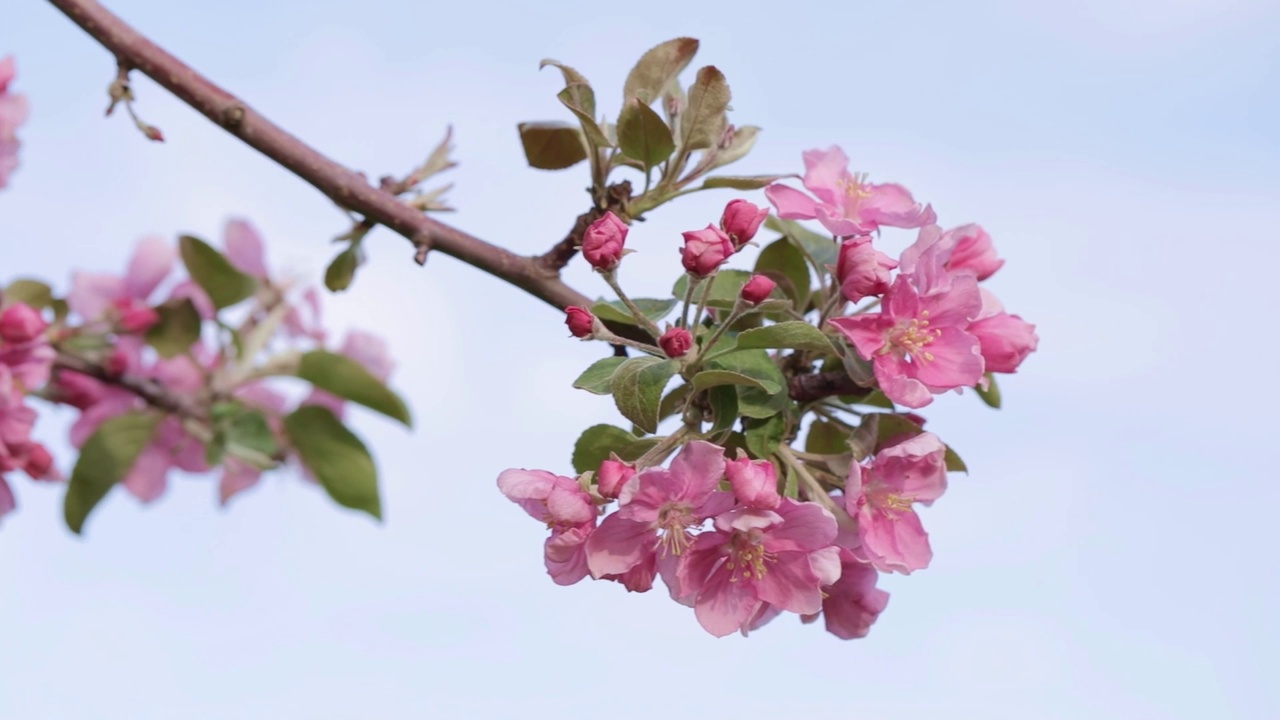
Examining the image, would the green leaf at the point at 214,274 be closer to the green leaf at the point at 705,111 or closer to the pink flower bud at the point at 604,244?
the green leaf at the point at 705,111

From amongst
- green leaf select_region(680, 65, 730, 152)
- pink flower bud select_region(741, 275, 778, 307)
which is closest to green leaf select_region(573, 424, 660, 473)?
pink flower bud select_region(741, 275, 778, 307)

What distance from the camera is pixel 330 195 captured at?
74.5 inches

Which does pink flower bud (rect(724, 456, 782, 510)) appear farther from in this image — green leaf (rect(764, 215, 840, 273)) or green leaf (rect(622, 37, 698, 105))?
green leaf (rect(622, 37, 698, 105))

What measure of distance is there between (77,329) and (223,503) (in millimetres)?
793

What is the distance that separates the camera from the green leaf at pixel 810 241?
1.78 metres

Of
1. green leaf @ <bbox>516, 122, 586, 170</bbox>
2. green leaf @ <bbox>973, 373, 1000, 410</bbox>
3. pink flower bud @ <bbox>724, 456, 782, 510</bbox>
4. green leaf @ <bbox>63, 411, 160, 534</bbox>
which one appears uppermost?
green leaf @ <bbox>516, 122, 586, 170</bbox>

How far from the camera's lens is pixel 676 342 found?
1404 mm

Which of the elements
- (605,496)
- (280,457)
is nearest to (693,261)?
(605,496)

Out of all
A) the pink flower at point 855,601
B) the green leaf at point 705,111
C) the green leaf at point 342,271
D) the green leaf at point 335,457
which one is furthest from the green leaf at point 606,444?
the green leaf at point 335,457

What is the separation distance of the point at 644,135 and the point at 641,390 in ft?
1.36

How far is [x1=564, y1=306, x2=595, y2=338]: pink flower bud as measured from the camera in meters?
1.44

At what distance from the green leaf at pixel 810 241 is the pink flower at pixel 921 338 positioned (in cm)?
27

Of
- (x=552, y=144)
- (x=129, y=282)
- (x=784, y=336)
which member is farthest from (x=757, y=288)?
(x=129, y=282)

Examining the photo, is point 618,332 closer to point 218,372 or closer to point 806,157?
point 806,157
